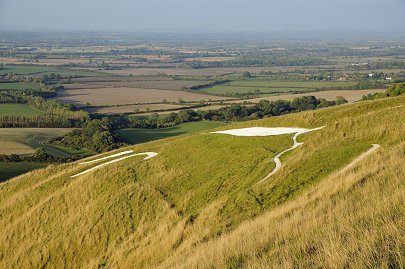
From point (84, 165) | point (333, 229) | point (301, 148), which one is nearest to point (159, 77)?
point (84, 165)

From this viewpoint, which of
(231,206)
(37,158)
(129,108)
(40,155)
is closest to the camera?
(231,206)

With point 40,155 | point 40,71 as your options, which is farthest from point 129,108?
point 40,71

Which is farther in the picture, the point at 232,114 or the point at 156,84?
the point at 156,84

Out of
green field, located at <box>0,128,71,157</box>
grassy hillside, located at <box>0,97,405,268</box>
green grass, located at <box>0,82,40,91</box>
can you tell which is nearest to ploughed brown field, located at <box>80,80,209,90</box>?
green grass, located at <box>0,82,40,91</box>

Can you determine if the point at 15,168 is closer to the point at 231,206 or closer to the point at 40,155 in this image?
the point at 40,155

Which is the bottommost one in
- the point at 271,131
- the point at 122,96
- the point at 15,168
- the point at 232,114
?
the point at 122,96

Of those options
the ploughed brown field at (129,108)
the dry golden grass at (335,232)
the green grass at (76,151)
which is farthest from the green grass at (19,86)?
the dry golden grass at (335,232)

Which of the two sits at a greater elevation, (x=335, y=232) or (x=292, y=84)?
(x=335, y=232)

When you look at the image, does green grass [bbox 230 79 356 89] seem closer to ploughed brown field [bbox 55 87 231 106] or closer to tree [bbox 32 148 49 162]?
ploughed brown field [bbox 55 87 231 106]
